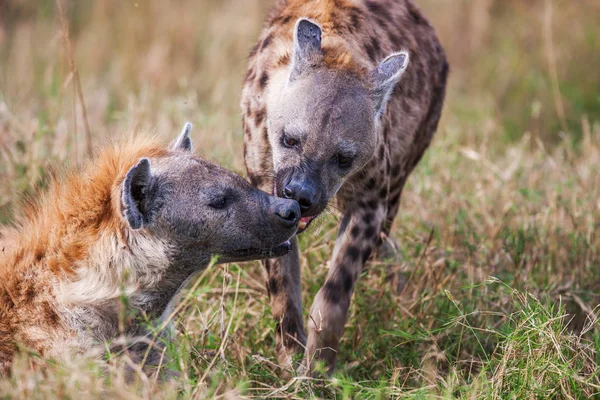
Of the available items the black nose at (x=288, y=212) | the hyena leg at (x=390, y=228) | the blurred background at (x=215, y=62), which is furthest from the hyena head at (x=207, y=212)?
the blurred background at (x=215, y=62)

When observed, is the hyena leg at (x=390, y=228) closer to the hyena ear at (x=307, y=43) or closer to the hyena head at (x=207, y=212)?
the hyena ear at (x=307, y=43)

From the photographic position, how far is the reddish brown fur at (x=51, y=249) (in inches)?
133

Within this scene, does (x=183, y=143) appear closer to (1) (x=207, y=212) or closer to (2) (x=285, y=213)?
(1) (x=207, y=212)

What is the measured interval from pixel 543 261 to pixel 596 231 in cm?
43

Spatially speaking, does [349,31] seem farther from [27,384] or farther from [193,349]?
[27,384]

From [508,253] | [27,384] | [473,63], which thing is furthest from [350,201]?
[473,63]

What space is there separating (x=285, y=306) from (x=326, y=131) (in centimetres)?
86

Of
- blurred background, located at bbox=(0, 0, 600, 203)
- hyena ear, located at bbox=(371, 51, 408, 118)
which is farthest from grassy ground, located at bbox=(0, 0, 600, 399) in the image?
hyena ear, located at bbox=(371, 51, 408, 118)

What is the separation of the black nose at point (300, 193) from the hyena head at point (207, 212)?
12 cm

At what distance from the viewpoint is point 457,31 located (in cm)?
966

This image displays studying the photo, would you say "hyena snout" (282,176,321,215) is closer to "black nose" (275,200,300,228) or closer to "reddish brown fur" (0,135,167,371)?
"black nose" (275,200,300,228)

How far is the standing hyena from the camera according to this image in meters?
3.92

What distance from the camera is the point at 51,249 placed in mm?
3486

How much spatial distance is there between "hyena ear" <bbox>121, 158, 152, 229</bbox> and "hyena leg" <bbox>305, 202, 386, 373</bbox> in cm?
94
